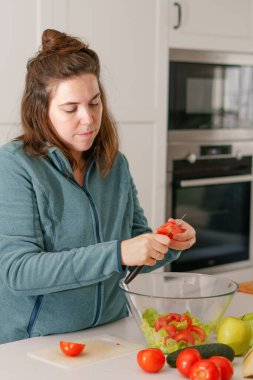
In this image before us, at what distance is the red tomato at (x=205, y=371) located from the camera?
149 cm

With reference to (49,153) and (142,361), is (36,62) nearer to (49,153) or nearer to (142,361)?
(49,153)

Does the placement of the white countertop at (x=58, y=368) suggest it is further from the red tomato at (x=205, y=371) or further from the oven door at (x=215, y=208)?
the oven door at (x=215, y=208)

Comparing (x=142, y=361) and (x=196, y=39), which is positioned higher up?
(x=196, y=39)

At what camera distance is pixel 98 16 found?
329 cm

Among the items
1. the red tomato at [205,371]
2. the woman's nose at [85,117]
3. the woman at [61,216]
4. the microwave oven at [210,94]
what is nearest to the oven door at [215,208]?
the microwave oven at [210,94]

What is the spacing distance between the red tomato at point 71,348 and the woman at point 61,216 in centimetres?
14

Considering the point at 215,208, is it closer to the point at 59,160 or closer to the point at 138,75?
the point at 138,75

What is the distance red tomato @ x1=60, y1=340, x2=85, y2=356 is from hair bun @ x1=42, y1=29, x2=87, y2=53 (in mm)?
727

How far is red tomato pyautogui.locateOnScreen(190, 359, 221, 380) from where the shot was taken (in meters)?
1.49

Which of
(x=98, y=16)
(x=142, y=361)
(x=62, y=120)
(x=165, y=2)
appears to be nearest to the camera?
(x=142, y=361)

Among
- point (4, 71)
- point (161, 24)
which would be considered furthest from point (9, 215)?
point (161, 24)

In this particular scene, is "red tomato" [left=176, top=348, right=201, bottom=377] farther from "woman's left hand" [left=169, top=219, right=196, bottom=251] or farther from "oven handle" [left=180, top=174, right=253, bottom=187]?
"oven handle" [left=180, top=174, right=253, bottom=187]

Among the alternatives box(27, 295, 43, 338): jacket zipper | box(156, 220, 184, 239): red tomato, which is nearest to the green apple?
box(156, 220, 184, 239): red tomato

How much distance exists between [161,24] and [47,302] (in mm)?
2023
